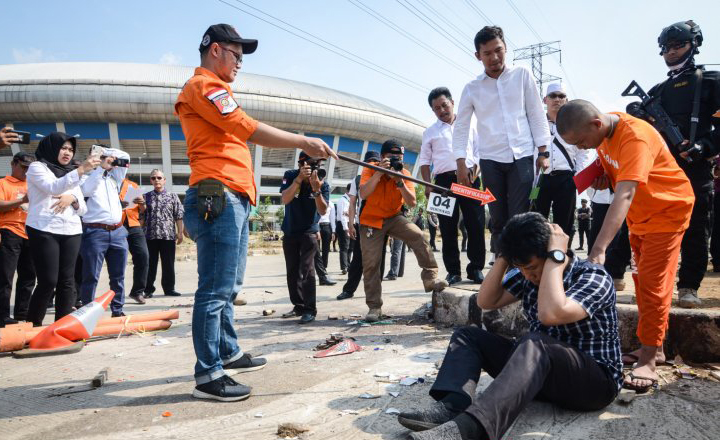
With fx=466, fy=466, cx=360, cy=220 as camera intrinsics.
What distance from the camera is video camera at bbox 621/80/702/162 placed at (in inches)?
138

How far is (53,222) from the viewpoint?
4.32 meters

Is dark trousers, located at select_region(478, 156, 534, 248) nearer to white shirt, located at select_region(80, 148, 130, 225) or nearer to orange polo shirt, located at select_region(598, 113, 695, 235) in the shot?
orange polo shirt, located at select_region(598, 113, 695, 235)

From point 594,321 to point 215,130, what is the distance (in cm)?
229

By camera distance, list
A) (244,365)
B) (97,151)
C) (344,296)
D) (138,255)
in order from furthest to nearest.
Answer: (138,255) < (344,296) < (97,151) < (244,365)

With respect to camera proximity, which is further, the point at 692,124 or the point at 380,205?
the point at 380,205

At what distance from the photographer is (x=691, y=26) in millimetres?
3648

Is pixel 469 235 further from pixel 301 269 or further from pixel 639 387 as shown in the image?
pixel 639 387

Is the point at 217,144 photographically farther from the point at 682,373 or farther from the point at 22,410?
the point at 682,373

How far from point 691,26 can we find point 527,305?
2.89m

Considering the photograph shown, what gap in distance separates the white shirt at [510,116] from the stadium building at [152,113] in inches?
1517

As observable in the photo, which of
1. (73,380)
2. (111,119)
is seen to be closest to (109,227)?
(73,380)

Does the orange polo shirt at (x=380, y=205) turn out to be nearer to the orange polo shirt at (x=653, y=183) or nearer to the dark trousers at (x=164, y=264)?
the orange polo shirt at (x=653, y=183)

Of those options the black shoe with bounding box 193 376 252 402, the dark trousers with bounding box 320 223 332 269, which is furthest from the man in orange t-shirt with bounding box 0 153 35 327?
the dark trousers with bounding box 320 223 332 269

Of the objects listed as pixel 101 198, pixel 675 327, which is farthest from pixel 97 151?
pixel 675 327
